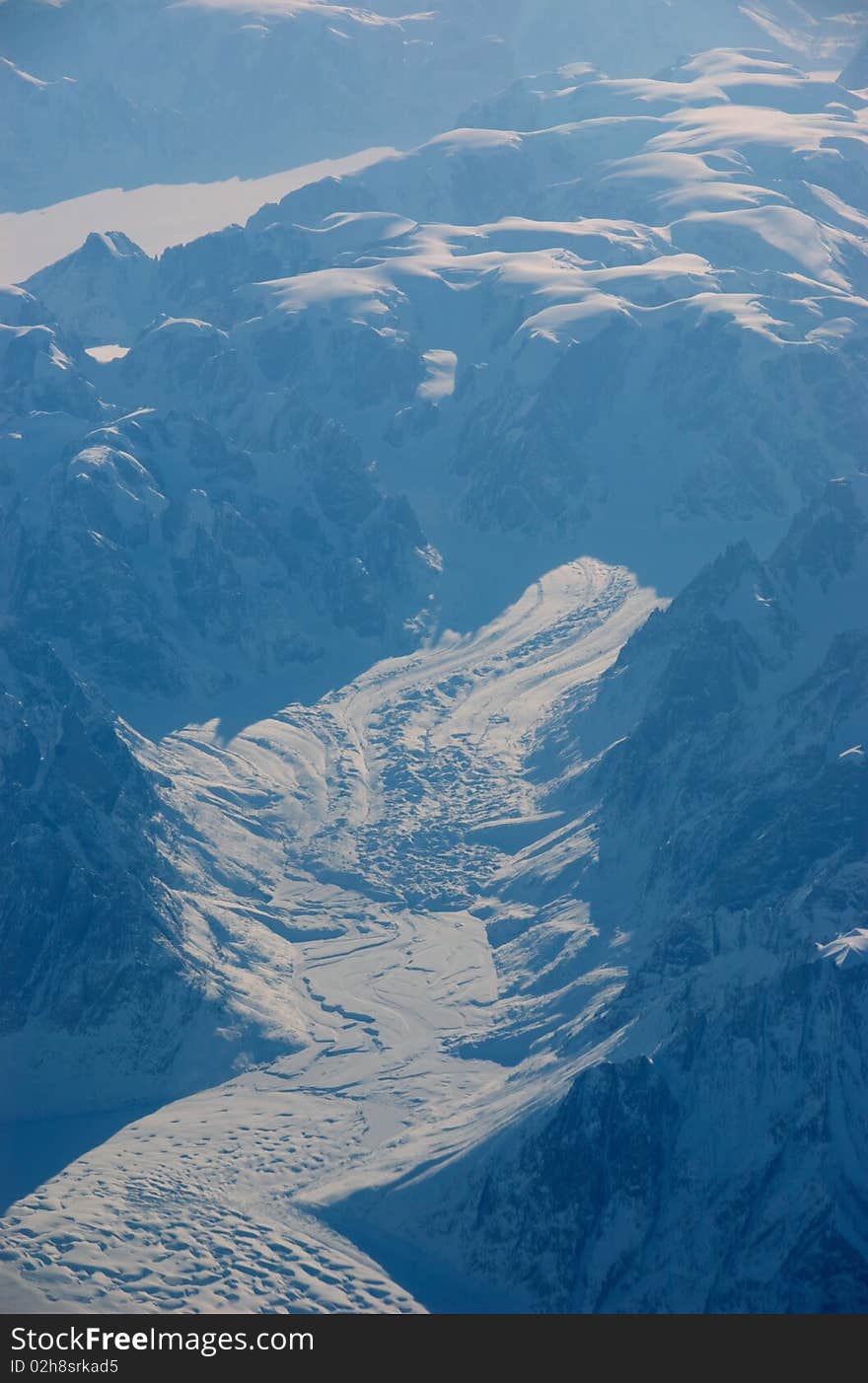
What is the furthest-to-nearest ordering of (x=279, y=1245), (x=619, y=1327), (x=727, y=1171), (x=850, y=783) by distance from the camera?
(x=850, y=783)
(x=279, y=1245)
(x=727, y=1171)
(x=619, y=1327)

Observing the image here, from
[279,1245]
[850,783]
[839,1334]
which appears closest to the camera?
[839,1334]

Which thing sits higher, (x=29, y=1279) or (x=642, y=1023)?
(x=642, y=1023)

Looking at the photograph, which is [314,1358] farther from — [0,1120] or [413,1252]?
[0,1120]

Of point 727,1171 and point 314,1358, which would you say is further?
point 727,1171

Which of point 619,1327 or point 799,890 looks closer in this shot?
point 619,1327

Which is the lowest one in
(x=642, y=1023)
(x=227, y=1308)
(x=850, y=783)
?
(x=227, y=1308)

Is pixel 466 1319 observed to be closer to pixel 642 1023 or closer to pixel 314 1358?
pixel 314 1358

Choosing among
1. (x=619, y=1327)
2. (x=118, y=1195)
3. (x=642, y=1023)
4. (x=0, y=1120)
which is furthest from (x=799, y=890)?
(x=0, y=1120)

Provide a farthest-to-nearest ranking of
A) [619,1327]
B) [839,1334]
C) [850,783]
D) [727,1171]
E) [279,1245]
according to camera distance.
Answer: [850,783]
[279,1245]
[727,1171]
[619,1327]
[839,1334]

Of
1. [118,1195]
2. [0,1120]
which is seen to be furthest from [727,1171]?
[0,1120]
